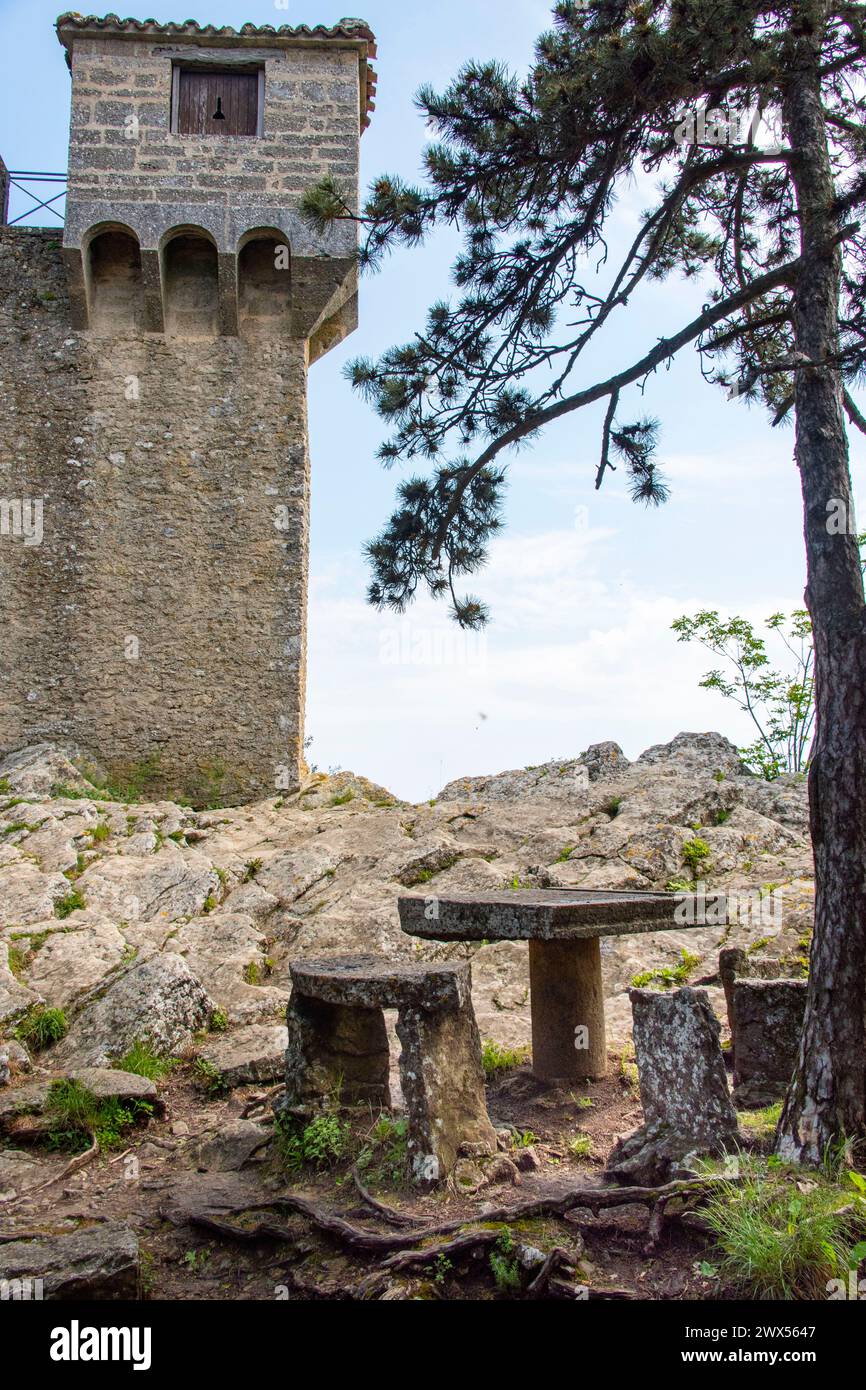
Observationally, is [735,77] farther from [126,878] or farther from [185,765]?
[185,765]

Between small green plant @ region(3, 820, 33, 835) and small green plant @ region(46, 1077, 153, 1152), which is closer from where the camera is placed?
small green plant @ region(46, 1077, 153, 1152)

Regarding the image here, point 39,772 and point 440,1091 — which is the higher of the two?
point 39,772

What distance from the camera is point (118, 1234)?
3.48 meters

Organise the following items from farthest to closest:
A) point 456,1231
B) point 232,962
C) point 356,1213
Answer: point 232,962
point 356,1213
point 456,1231

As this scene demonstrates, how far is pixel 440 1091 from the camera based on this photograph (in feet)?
13.0

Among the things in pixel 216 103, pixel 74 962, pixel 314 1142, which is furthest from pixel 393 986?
pixel 216 103

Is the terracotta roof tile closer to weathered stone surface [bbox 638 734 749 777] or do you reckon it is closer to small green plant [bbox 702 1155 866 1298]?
weathered stone surface [bbox 638 734 749 777]

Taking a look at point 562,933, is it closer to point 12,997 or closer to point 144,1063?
point 144,1063

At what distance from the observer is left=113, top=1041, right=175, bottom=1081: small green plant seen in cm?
534

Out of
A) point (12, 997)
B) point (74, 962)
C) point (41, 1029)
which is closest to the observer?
point (41, 1029)

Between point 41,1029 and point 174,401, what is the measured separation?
819 cm

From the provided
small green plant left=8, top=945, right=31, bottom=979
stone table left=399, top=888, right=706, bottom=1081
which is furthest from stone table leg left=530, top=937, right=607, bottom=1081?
small green plant left=8, top=945, right=31, bottom=979

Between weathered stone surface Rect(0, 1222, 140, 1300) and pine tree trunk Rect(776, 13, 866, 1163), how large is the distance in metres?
2.33
